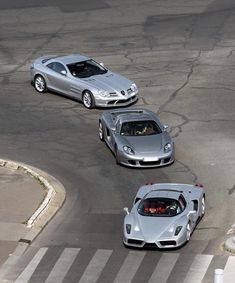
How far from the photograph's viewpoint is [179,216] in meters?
24.0

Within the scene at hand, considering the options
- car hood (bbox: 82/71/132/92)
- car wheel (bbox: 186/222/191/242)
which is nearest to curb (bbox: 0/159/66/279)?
car wheel (bbox: 186/222/191/242)

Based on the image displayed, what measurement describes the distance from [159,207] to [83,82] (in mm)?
12318

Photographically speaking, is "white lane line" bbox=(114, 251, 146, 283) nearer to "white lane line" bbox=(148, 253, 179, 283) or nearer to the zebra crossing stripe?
"white lane line" bbox=(148, 253, 179, 283)

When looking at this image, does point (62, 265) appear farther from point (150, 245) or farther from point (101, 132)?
point (101, 132)

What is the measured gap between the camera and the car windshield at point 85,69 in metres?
36.6

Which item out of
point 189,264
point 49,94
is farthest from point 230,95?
point 189,264

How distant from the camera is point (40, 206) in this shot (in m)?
26.3

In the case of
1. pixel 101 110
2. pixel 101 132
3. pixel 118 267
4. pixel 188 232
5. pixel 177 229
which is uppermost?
pixel 177 229

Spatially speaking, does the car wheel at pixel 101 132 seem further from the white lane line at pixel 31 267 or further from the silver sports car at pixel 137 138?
the white lane line at pixel 31 267

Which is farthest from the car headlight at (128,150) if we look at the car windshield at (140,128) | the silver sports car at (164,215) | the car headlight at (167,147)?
the silver sports car at (164,215)

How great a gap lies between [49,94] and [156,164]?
998cm

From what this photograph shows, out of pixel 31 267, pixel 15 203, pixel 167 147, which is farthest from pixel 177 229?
pixel 167 147

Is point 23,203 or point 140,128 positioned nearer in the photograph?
point 23,203

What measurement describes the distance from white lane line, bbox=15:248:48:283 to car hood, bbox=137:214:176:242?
8.60ft
